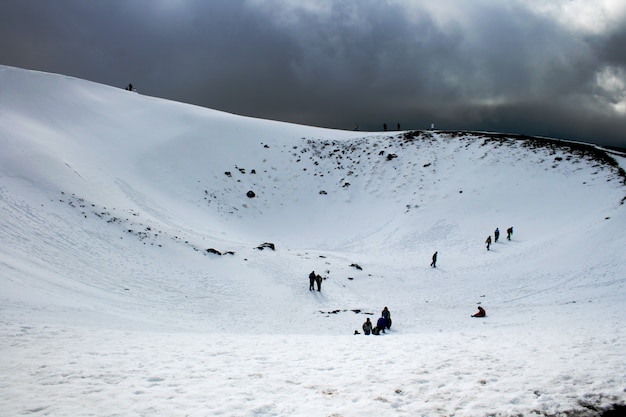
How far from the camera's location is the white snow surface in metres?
7.54

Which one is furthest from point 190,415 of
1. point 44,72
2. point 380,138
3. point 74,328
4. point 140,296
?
point 44,72

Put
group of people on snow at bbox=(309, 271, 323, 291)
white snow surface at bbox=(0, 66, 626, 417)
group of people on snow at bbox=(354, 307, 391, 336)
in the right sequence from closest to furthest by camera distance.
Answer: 1. white snow surface at bbox=(0, 66, 626, 417)
2. group of people on snow at bbox=(354, 307, 391, 336)
3. group of people on snow at bbox=(309, 271, 323, 291)

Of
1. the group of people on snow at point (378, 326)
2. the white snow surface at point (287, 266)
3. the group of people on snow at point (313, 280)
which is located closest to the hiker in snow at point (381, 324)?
the group of people on snow at point (378, 326)

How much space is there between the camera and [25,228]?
2089cm

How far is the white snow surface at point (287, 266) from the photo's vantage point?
7.54 metres

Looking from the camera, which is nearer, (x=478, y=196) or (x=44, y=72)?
(x=478, y=196)

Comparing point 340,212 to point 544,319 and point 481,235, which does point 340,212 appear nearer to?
point 481,235

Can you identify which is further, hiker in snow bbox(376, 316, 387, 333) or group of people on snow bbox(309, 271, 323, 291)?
group of people on snow bbox(309, 271, 323, 291)

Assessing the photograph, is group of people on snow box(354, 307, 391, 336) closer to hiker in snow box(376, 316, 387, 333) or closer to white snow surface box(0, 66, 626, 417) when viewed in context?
hiker in snow box(376, 316, 387, 333)

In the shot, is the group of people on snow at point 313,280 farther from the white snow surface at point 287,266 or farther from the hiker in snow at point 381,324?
the hiker in snow at point 381,324

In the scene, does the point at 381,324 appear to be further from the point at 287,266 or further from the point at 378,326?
the point at 287,266

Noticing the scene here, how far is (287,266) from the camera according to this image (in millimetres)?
27312

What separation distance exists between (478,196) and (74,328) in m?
38.5

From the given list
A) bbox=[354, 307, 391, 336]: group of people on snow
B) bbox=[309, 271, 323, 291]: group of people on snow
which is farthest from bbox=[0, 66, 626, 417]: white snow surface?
bbox=[309, 271, 323, 291]: group of people on snow
